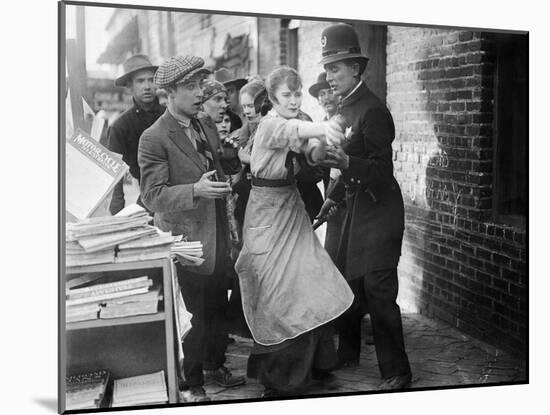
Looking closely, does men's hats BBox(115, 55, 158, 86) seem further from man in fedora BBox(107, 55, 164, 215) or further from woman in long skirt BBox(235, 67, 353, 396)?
woman in long skirt BBox(235, 67, 353, 396)

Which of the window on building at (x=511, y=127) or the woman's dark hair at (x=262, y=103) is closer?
the woman's dark hair at (x=262, y=103)

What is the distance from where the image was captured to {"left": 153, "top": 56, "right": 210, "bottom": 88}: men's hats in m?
4.72

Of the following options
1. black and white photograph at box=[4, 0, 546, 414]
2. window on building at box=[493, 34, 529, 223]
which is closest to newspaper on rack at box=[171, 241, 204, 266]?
black and white photograph at box=[4, 0, 546, 414]

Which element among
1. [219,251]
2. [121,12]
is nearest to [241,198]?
[219,251]

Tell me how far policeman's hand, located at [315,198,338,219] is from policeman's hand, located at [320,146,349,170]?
19 cm

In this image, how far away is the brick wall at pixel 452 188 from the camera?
17.0 ft

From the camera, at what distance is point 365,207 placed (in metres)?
5.09

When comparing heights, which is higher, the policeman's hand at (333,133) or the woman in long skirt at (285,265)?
the policeman's hand at (333,133)

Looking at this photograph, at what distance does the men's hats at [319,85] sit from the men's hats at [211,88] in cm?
48

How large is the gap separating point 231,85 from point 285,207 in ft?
2.31

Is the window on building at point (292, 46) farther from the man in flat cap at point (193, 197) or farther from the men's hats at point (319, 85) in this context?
the man in flat cap at point (193, 197)

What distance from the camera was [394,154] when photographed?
515cm

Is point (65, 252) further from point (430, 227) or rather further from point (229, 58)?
point (430, 227)

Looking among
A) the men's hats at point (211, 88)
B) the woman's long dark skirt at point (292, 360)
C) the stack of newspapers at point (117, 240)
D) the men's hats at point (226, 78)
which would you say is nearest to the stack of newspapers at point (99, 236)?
the stack of newspapers at point (117, 240)
